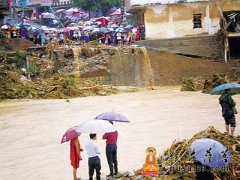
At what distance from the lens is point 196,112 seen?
19.0 m

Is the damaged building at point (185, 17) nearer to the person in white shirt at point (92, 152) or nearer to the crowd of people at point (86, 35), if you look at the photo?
the crowd of people at point (86, 35)

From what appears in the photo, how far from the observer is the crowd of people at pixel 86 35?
34.5m

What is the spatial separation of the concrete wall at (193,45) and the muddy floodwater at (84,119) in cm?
491

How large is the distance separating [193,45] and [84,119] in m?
16.9

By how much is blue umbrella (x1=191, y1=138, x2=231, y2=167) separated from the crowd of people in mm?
28142

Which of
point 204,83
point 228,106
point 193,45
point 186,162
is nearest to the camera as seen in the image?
point 186,162

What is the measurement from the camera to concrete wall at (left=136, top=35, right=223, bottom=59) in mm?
33312

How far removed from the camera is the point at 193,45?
33438mm

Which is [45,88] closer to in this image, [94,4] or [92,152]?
[92,152]

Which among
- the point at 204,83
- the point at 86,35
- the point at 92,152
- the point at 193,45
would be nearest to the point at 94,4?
the point at 86,35

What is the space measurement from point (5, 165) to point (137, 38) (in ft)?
83.4

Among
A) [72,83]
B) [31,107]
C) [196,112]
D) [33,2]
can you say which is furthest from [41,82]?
[33,2]

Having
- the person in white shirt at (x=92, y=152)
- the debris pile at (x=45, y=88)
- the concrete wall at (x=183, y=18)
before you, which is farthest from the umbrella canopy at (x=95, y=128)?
the concrete wall at (x=183, y=18)

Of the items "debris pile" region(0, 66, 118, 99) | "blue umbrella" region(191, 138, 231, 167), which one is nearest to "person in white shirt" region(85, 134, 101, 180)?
"blue umbrella" region(191, 138, 231, 167)
